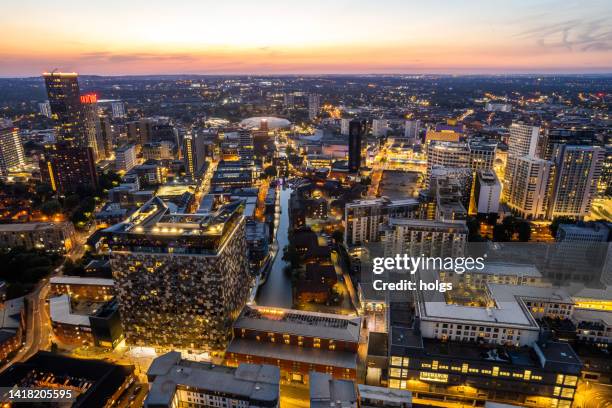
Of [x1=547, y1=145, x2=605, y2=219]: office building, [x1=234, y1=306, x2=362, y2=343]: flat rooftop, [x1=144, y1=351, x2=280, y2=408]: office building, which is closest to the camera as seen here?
[x1=144, y1=351, x2=280, y2=408]: office building

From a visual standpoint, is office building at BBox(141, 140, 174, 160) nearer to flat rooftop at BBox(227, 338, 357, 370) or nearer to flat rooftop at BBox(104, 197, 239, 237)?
flat rooftop at BBox(104, 197, 239, 237)

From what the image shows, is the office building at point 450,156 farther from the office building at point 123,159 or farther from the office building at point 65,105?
the office building at point 65,105

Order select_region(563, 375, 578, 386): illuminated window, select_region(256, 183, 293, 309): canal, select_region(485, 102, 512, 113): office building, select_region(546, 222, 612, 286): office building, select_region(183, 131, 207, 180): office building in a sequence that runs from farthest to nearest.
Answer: select_region(485, 102, 512, 113): office building, select_region(183, 131, 207, 180): office building, select_region(256, 183, 293, 309): canal, select_region(546, 222, 612, 286): office building, select_region(563, 375, 578, 386): illuminated window

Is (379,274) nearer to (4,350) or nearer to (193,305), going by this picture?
(193,305)

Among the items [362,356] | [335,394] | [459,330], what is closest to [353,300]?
[362,356]

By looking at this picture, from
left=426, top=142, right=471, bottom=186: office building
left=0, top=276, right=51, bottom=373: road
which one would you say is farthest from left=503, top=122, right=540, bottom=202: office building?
left=0, top=276, right=51, bottom=373: road

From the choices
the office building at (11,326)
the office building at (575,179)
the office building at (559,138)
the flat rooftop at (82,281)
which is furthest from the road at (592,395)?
the office building at (559,138)
